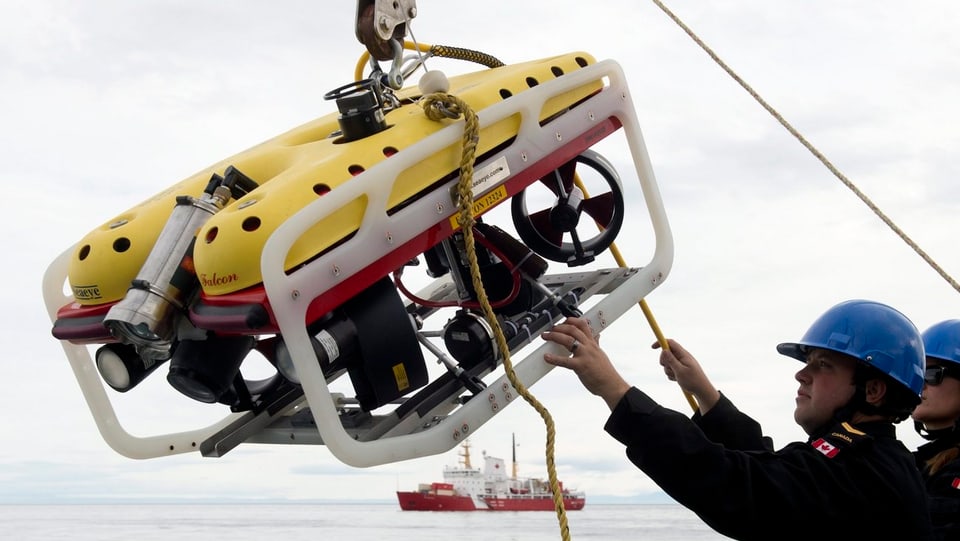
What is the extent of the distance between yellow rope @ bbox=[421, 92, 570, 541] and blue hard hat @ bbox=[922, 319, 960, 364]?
6.38ft

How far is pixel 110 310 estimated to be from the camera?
265 centimetres

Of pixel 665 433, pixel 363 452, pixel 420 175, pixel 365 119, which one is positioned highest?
pixel 365 119

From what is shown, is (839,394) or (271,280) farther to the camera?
(839,394)

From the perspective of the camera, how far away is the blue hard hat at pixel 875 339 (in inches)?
114

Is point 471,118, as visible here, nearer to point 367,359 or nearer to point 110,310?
point 367,359

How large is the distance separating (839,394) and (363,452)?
1.34 metres

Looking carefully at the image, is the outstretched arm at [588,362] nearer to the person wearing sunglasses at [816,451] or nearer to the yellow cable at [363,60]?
the person wearing sunglasses at [816,451]

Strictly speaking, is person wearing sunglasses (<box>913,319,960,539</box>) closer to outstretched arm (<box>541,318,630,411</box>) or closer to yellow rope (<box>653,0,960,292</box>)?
yellow rope (<box>653,0,960,292</box>)

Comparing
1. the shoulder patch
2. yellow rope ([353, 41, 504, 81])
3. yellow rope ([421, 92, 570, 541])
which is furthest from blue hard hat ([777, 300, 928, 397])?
yellow rope ([353, 41, 504, 81])

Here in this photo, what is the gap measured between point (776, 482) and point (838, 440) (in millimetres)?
252

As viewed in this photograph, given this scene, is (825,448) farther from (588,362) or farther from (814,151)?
(814,151)

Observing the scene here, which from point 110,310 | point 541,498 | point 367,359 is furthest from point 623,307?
point 541,498

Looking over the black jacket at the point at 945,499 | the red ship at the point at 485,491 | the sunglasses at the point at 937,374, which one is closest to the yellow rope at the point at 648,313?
the black jacket at the point at 945,499

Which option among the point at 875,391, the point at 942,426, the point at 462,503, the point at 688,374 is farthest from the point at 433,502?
the point at 875,391
